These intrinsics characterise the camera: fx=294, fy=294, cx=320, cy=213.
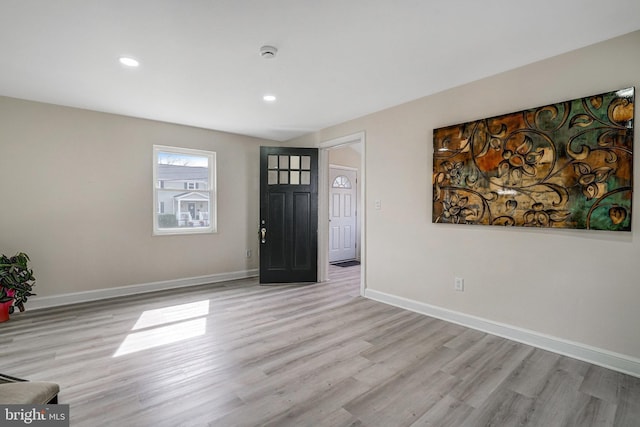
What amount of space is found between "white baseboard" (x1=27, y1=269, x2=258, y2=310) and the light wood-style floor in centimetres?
22

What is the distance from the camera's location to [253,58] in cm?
257

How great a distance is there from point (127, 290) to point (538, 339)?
493cm

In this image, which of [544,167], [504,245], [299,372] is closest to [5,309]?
[299,372]

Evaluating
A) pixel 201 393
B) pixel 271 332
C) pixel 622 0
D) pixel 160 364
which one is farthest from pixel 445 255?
pixel 160 364

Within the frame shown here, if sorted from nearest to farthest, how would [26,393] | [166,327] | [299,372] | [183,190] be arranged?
[26,393] < [299,372] < [166,327] < [183,190]

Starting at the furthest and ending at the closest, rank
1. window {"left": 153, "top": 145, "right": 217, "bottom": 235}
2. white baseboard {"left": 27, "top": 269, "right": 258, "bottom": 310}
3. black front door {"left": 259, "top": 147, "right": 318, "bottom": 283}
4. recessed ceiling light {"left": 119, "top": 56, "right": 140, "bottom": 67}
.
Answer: black front door {"left": 259, "top": 147, "right": 318, "bottom": 283} < window {"left": 153, "top": 145, "right": 217, "bottom": 235} < white baseboard {"left": 27, "top": 269, "right": 258, "bottom": 310} < recessed ceiling light {"left": 119, "top": 56, "right": 140, "bottom": 67}

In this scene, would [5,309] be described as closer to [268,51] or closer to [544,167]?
[268,51]

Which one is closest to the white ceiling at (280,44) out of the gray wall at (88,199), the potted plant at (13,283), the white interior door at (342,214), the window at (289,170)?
the gray wall at (88,199)

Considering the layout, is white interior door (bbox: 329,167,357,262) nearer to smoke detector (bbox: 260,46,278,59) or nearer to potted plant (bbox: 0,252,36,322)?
smoke detector (bbox: 260,46,278,59)

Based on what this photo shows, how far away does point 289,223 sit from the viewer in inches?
193

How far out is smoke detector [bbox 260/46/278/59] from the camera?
7.80 ft

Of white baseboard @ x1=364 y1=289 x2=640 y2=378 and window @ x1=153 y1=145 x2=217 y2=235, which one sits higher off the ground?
window @ x1=153 y1=145 x2=217 y2=235

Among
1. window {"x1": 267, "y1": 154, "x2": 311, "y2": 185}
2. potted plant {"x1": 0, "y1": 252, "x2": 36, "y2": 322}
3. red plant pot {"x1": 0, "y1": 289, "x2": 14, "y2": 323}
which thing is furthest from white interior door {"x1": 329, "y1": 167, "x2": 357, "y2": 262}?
red plant pot {"x1": 0, "y1": 289, "x2": 14, "y2": 323}

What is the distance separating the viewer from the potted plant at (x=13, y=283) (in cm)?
313
